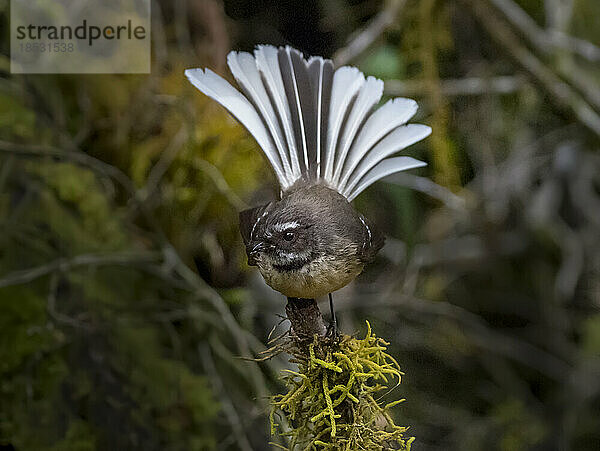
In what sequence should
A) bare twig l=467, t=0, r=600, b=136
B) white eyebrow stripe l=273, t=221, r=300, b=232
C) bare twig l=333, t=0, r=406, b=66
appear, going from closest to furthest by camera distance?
white eyebrow stripe l=273, t=221, r=300, b=232
bare twig l=333, t=0, r=406, b=66
bare twig l=467, t=0, r=600, b=136

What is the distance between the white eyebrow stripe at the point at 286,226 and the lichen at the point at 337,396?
0.10 meters

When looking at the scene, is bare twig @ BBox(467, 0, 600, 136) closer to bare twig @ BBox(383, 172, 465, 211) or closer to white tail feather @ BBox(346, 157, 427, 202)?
bare twig @ BBox(383, 172, 465, 211)

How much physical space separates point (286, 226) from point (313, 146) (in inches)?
4.3

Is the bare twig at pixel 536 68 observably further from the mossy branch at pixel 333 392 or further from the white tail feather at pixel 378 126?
the mossy branch at pixel 333 392

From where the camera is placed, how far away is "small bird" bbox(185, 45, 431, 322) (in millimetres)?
548

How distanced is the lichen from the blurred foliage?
0.37 metres

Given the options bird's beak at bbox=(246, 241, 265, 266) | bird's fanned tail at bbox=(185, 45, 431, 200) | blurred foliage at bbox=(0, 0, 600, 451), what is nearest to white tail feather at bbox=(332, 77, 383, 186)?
bird's fanned tail at bbox=(185, 45, 431, 200)

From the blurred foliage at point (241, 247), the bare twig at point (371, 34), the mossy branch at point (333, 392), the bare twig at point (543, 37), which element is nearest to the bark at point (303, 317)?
the mossy branch at point (333, 392)

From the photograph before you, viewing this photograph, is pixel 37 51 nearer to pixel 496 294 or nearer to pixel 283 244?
pixel 283 244

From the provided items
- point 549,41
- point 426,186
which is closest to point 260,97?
point 426,186

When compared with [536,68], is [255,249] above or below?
below

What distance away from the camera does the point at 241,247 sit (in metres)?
1.21

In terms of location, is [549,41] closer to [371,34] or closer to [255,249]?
[371,34]

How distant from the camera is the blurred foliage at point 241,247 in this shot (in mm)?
1108
